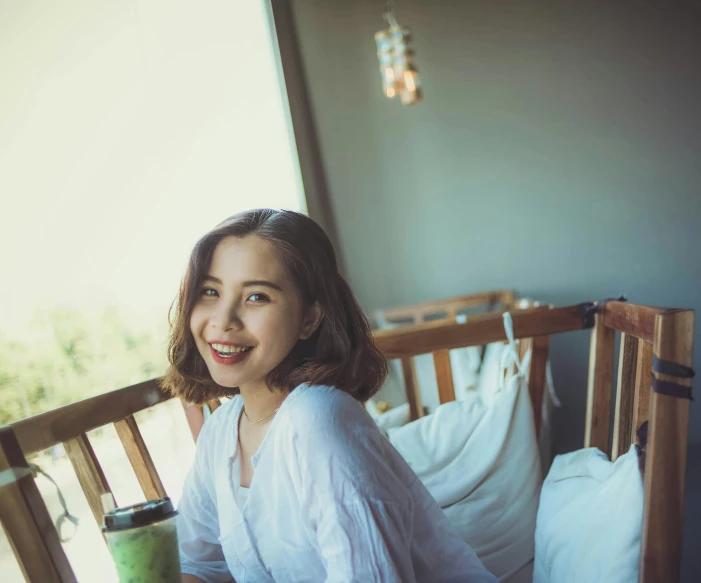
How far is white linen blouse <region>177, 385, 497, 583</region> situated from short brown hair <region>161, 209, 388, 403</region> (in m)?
0.08

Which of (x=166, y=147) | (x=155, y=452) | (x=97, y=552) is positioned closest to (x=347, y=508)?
(x=97, y=552)

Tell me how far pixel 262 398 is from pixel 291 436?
0.52ft

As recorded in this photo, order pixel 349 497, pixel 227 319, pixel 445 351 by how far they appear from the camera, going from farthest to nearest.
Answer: pixel 445 351, pixel 227 319, pixel 349 497

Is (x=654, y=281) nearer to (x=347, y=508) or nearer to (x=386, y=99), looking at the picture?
(x=386, y=99)

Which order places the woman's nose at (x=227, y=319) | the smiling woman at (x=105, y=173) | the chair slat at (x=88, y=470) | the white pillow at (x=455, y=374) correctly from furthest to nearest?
1. the white pillow at (x=455, y=374)
2. the smiling woman at (x=105, y=173)
3. the chair slat at (x=88, y=470)
4. the woman's nose at (x=227, y=319)

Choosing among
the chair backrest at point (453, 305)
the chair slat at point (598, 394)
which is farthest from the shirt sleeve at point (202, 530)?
the chair backrest at point (453, 305)

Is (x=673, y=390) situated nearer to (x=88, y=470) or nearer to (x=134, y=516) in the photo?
(x=134, y=516)

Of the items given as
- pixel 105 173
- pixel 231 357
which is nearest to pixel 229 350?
pixel 231 357

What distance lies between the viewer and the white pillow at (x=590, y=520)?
2.92 ft

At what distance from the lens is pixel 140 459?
1.13 m

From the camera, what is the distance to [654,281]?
2.87m

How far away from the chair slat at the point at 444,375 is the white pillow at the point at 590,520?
286mm

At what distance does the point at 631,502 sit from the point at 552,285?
2163mm

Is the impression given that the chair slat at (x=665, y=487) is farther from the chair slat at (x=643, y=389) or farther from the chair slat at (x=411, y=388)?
the chair slat at (x=411, y=388)
